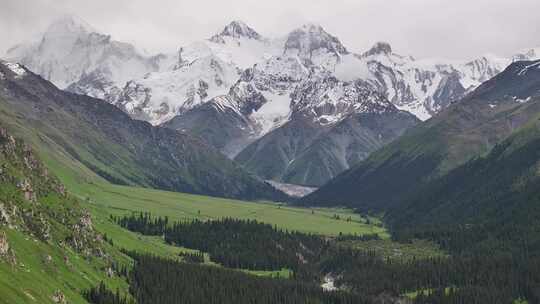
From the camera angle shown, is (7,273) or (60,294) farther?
(60,294)

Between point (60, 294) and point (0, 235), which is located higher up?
point (0, 235)

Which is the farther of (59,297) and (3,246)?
(59,297)

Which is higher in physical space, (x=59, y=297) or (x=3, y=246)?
(x=3, y=246)

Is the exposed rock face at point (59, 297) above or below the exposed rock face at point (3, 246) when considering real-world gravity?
below

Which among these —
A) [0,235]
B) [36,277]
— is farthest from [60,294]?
[0,235]

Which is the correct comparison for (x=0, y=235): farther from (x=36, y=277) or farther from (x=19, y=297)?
(x=19, y=297)

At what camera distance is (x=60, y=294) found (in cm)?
19125

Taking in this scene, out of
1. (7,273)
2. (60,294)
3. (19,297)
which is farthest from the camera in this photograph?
(60,294)

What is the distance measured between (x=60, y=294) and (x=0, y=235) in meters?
18.9

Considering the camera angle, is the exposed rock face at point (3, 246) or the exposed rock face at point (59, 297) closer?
the exposed rock face at point (3, 246)

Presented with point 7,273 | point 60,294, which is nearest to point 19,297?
point 7,273

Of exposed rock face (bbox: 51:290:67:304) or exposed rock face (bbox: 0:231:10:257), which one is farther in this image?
exposed rock face (bbox: 51:290:67:304)

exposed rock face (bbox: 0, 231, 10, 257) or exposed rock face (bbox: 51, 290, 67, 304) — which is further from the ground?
exposed rock face (bbox: 0, 231, 10, 257)

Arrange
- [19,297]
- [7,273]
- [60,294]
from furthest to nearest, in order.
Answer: [60,294] < [7,273] < [19,297]
